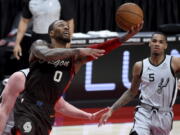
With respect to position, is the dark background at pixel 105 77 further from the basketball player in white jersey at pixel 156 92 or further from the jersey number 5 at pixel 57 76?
the jersey number 5 at pixel 57 76

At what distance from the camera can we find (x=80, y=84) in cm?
Answer: 988

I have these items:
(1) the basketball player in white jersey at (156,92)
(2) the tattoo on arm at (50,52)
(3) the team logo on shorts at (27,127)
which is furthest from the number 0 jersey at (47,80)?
(1) the basketball player in white jersey at (156,92)

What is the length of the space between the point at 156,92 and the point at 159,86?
0.07 meters

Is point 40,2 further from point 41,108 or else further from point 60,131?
point 41,108

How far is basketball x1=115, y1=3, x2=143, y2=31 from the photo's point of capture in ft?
20.7

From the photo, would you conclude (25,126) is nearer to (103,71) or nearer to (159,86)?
(159,86)

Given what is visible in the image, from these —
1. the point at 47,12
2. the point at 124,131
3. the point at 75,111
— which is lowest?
the point at 124,131

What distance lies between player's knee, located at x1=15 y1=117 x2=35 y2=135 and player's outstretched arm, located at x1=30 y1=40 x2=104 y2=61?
0.56 meters

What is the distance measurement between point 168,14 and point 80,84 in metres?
2.85

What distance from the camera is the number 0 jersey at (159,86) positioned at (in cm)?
672

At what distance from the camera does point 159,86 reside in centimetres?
672

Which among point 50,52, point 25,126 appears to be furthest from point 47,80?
point 25,126

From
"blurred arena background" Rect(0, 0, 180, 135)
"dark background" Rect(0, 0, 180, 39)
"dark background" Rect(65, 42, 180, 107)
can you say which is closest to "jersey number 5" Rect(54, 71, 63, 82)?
"blurred arena background" Rect(0, 0, 180, 135)

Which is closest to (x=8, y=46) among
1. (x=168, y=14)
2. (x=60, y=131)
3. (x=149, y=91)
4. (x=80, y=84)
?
(x=80, y=84)
